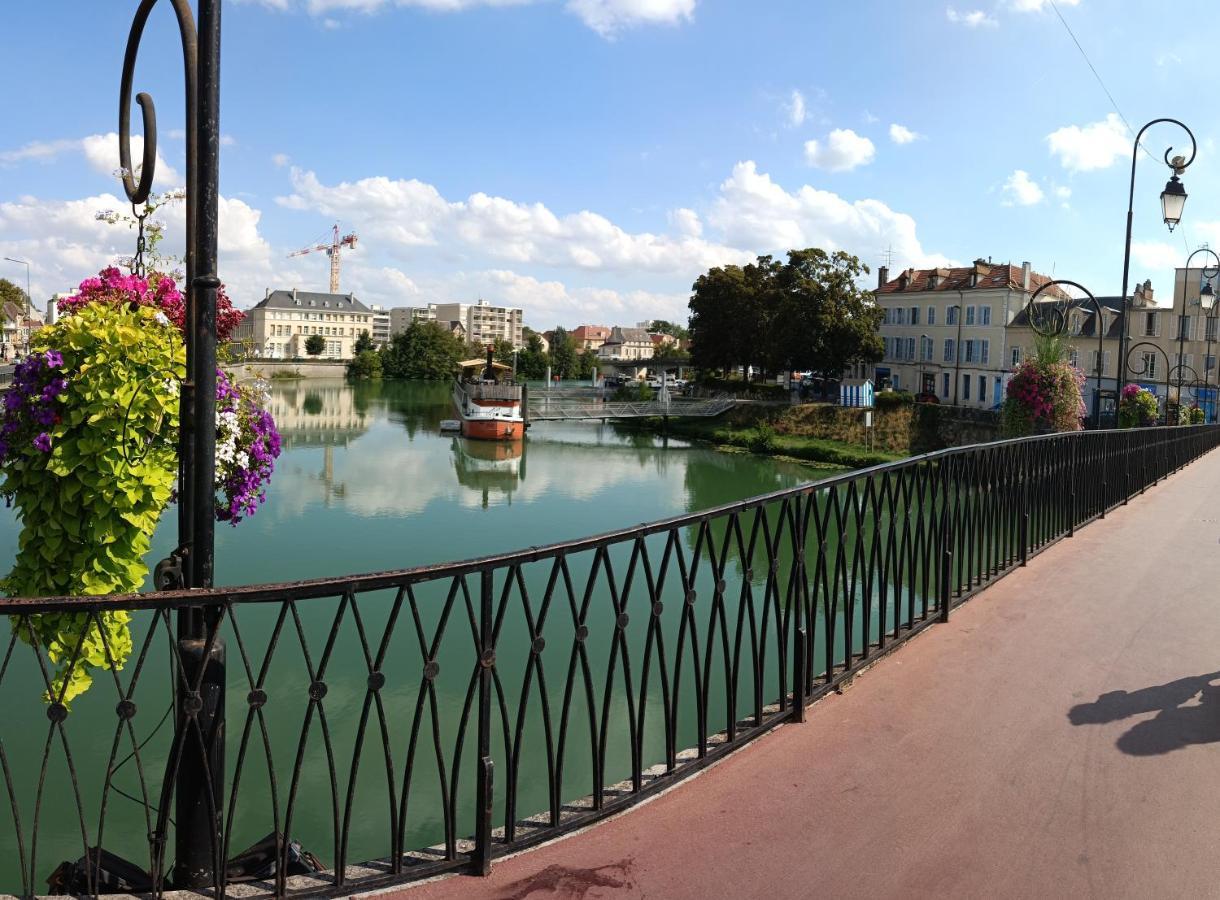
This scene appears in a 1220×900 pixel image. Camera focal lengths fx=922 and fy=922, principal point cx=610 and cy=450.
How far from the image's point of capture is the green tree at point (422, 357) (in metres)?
114

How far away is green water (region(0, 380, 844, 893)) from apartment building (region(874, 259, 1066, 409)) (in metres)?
22.9

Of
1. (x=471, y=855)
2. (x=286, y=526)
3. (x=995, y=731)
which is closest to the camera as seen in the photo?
(x=471, y=855)

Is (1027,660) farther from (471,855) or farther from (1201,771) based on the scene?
(471,855)

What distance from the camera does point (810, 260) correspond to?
171 ft

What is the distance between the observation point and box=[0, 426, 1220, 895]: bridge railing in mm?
2855

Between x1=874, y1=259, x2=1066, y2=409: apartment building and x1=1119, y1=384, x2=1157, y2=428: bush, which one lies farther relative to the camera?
x1=874, y1=259, x2=1066, y2=409: apartment building

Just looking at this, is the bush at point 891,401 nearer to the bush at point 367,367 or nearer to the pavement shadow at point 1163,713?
the pavement shadow at point 1163,713

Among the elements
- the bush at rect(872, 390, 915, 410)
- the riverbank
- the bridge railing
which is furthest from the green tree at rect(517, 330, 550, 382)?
the bridge railing

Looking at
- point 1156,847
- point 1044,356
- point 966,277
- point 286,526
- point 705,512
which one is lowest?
point 286,526

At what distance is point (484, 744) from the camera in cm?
306

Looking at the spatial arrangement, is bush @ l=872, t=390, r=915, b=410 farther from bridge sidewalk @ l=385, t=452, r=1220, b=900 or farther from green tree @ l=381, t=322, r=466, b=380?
green tree @ l=381, t=322, r=466, b=380

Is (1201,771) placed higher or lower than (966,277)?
lower

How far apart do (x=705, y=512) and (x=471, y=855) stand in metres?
1.52

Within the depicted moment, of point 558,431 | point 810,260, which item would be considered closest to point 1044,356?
point 810,260
